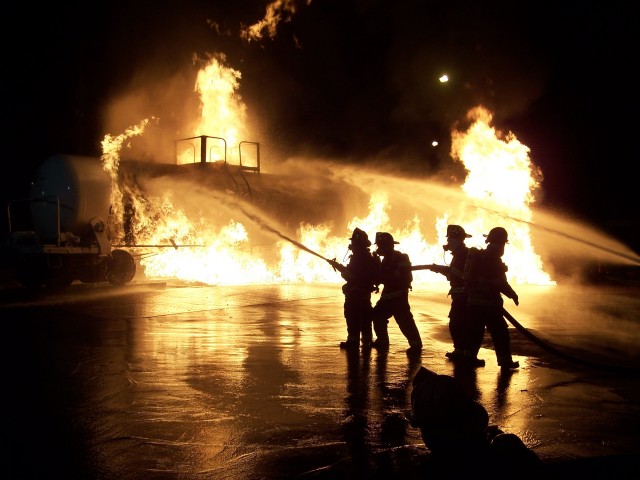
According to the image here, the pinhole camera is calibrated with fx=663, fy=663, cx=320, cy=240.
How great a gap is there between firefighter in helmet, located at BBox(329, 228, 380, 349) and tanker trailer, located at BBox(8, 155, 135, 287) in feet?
32.9

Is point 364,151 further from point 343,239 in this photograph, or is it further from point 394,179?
point 343,239

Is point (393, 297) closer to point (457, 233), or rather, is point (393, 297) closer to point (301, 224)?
point (457, 233)

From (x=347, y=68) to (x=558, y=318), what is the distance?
76.9 ft

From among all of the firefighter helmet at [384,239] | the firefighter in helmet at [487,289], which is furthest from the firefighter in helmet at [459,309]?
the firefighter helmet at [384,239]

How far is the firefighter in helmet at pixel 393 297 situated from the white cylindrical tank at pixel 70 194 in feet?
34.3

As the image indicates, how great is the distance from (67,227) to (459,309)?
12271 millimetres

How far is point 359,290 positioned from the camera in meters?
9.37

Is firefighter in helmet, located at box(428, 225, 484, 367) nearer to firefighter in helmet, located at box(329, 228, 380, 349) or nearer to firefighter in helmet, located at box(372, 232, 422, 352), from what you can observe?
firefighter in helmet, located at box(372, 232, 422, 352)

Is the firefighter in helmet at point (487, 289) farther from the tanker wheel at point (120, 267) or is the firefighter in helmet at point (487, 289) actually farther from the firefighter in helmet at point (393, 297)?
the tanker wheel at point (120, 267)

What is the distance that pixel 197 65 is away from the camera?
79.0ft

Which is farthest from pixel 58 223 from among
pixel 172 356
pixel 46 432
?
pixel 46 432

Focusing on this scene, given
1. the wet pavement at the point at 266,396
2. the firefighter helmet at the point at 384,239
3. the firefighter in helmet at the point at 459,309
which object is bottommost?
the wet pavement at the point at 266,396

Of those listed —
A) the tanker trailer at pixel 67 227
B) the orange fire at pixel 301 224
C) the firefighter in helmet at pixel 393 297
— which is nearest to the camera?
the firefighter in helmet at pixel 393 297

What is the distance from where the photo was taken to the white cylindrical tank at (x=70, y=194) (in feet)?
56.2
